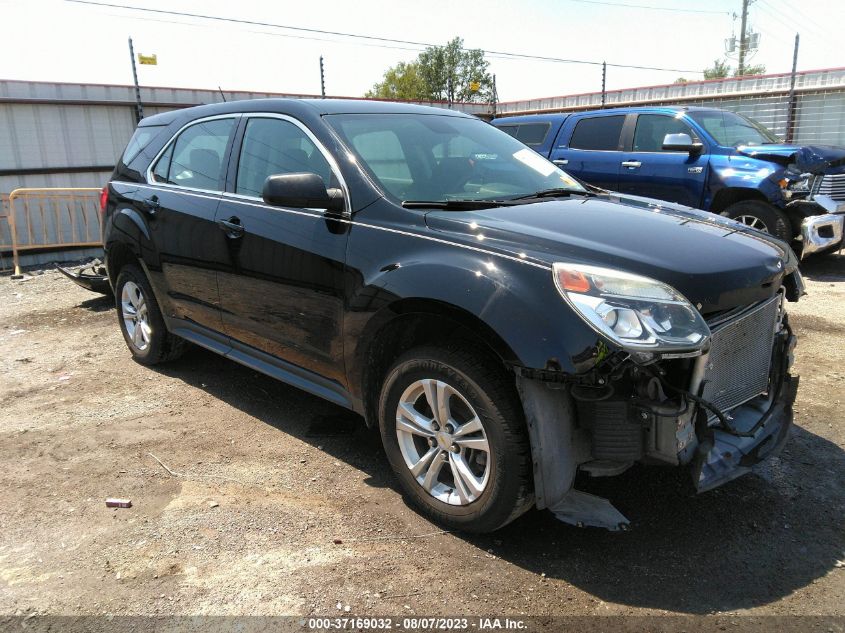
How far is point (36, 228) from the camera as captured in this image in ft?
37.4

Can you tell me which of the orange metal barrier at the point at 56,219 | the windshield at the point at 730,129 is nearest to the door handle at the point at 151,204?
the windshield at the point at 730,129

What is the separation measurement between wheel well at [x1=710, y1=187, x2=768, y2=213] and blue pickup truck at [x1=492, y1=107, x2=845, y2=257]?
0.04 ft

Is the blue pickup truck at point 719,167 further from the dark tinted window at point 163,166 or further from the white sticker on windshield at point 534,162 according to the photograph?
the dark tinted window at point 163,166

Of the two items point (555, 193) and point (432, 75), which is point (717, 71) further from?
point (555, 193)

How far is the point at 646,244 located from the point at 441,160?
132cm

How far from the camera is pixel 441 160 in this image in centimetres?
360

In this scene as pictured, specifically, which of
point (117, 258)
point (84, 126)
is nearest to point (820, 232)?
point (117, 258)

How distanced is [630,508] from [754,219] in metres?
5.91

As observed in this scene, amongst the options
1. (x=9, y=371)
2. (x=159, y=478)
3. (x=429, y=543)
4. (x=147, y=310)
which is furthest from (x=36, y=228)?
Result: (x=429, y=543)

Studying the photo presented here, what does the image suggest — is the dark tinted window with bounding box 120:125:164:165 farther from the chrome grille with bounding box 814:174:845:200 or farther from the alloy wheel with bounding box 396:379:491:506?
the chrome grille with bounding box 814:174:845:200

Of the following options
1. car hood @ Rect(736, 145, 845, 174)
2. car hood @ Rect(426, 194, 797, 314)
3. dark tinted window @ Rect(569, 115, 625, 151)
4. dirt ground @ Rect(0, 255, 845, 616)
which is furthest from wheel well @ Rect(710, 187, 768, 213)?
car hood @ Rect(426, 194, 797, 314)

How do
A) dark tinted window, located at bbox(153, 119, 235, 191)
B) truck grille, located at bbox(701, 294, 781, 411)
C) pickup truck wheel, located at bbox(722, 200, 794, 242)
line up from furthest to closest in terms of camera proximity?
1. pickup truck wheel, located at bbox(722, 200, 794, 242)
2. dark tinted window, located at bbox(153, 119, 235, 191)
3. truck grille, located at bbox(701, 294, 781, 411)

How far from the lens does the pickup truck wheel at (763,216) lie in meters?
7.55

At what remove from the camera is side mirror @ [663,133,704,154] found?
7.80 m
